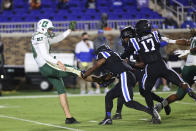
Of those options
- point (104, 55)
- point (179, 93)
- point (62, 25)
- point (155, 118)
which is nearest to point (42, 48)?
point (104, 55)

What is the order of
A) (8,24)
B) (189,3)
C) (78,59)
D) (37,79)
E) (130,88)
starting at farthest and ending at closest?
(189,3), (8,24), (37,79), (78,59), (130,88)

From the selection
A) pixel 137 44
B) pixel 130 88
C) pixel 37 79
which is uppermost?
pixel 137 44

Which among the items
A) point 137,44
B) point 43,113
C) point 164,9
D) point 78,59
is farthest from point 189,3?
point 137,44

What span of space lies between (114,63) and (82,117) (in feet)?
7.04

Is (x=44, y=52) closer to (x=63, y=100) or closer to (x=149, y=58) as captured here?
(x=63, y=100)

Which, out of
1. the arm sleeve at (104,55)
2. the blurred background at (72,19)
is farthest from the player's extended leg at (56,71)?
the blurred background at (72,19)

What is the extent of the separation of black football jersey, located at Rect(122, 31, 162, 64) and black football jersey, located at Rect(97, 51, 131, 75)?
371 millimetres

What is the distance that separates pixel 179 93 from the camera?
10.9 m

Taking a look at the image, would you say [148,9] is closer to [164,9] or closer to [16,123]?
[164,9]

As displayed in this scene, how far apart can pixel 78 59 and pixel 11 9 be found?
7.87m

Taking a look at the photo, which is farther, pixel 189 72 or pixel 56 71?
pixel 189 72

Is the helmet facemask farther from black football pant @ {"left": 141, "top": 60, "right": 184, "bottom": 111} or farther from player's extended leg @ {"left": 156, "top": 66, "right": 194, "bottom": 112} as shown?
player's extended leg @ {"left": 156, "top": 66, "right": 194, "bottom": 112}

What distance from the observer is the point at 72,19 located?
2333 cm

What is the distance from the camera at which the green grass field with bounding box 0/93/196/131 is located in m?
9.87
